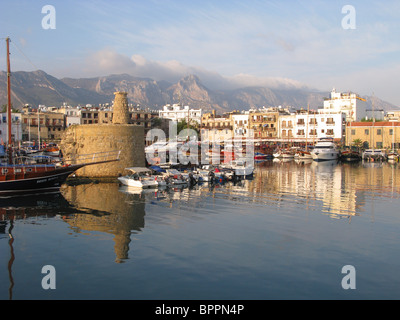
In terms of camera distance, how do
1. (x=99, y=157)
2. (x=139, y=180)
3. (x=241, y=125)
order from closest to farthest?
(x=139, y=180), (x=99, y=157), (x=241, y=125)

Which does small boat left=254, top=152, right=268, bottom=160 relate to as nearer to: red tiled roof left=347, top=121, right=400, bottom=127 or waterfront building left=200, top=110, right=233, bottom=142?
waterfront building left=200, top=110, right=233, bottom=142

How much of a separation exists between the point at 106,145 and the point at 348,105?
271 feet

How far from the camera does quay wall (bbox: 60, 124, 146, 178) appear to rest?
37.8m

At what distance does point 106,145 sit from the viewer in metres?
37.8

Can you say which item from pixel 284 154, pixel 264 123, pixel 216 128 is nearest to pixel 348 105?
pixel 264 123

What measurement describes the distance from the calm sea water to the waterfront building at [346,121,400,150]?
193 ft

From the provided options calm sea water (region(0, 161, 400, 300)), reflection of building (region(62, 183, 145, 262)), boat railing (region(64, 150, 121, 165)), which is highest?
boat railing (region(64, 150, 121, 165))

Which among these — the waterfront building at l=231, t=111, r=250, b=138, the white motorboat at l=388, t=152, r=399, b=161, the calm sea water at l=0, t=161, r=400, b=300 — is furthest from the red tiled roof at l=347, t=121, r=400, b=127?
the calm sea water at l=0, t=161, r=400, b=300

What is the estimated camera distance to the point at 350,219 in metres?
22.3

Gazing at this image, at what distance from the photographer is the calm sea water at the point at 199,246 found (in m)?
12.7

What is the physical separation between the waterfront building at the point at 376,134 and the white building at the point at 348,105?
1548 cm

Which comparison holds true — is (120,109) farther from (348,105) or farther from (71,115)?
(348,105)

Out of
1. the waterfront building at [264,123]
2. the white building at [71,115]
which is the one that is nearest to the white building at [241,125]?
the waterfront building at [264,123]

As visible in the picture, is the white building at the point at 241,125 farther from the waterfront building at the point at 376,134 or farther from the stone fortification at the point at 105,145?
the stone fortification at the point at 105,145
